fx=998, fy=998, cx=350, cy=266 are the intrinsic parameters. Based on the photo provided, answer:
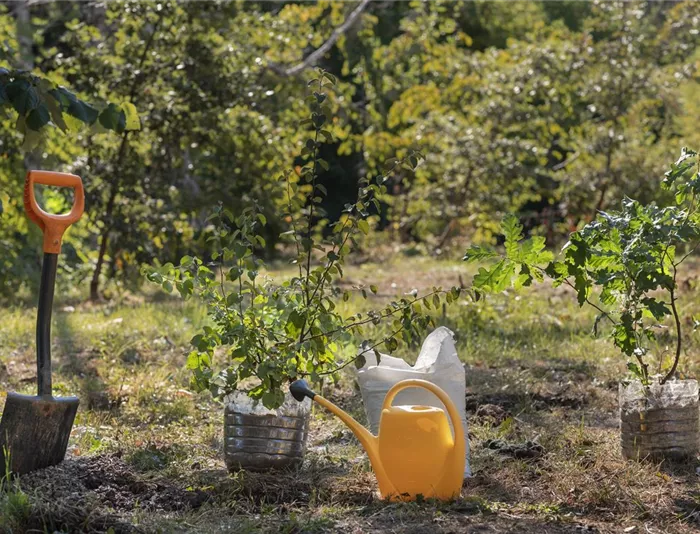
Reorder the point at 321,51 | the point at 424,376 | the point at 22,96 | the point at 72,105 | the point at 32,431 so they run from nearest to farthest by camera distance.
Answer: the point at 32,431 → the point at 424,376 → the point at 22,96 → the point at 72,105 → the point at 321,51

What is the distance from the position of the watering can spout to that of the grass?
0.07 metres

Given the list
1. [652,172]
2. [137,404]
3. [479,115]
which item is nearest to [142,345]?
[137,404]

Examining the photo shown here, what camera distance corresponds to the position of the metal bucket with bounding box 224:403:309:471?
306cm

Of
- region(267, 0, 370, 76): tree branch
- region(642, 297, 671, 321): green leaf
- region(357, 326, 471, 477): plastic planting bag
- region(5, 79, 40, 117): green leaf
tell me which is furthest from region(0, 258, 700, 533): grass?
region(267, 0, 370, 76): tree branch

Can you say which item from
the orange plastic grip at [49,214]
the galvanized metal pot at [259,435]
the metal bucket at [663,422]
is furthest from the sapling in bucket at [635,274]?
the orange plastic grip at [49,214]

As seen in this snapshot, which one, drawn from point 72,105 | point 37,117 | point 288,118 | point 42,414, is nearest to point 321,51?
point 288,118

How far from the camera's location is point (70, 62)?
742cm

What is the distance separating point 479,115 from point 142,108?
4246mm

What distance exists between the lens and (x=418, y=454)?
9.16ft

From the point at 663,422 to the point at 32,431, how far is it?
1927mm

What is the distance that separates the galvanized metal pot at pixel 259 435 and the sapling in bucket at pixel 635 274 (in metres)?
0.74

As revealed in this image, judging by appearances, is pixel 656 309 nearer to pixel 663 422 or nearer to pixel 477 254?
pixel 663 422

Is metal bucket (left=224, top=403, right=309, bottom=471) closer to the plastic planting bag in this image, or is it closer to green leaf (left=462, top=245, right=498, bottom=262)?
the plastic planting bag

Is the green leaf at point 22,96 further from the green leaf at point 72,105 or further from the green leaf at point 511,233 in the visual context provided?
the green leaf at point 511,233
